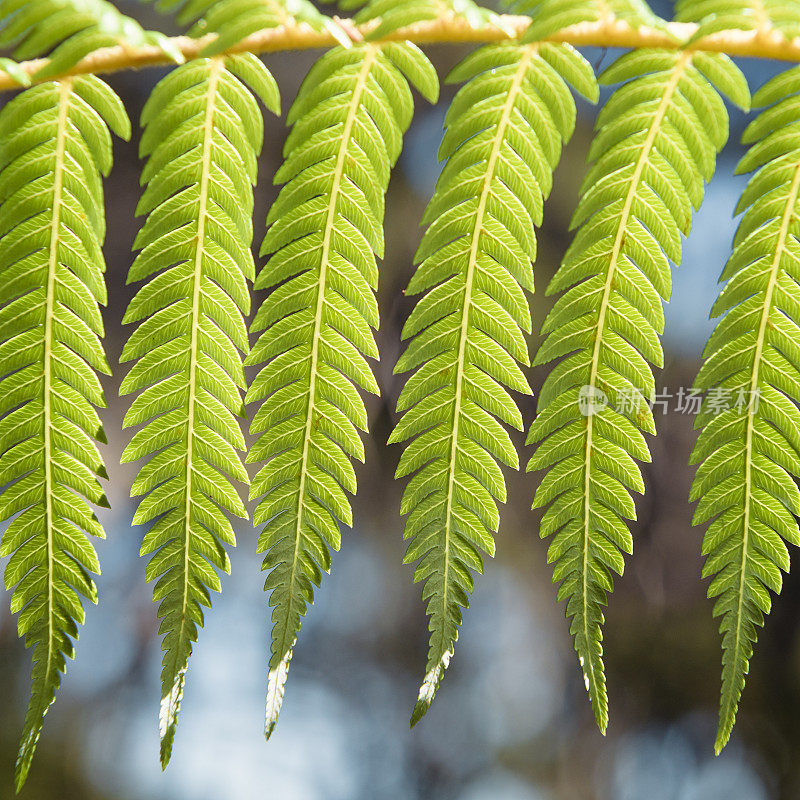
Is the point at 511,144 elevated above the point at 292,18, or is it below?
below

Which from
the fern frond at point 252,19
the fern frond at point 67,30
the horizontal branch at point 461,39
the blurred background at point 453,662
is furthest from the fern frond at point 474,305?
the blurred background at point 453,662

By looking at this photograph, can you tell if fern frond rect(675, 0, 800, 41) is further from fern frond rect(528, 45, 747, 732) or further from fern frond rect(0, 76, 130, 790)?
fern frond rect(0, 76, 130, 790)

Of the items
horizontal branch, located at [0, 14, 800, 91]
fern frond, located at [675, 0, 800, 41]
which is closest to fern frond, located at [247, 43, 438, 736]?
horizontal branch, located at [0, 14, 800, 91]

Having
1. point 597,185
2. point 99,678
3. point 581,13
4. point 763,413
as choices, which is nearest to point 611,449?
point 763,413

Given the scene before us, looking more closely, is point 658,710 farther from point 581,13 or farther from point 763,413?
point 581,13

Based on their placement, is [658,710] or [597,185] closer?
[597,185]

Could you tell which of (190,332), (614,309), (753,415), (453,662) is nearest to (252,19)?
(190,332)

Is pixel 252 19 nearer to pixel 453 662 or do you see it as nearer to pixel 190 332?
pixel 190 332
